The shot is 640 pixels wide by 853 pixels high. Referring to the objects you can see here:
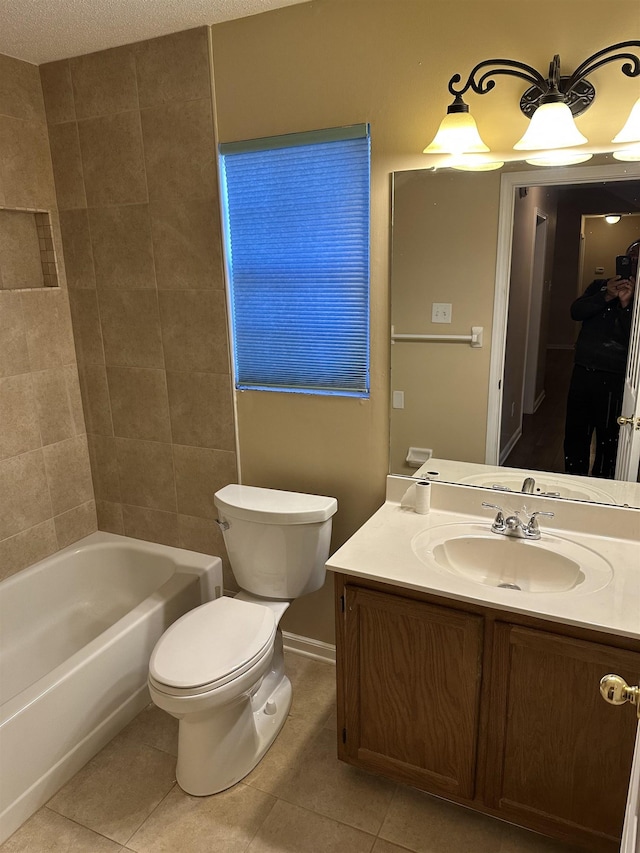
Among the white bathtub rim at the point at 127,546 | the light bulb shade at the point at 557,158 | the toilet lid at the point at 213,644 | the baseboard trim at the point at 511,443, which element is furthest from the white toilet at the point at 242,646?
the light bulb shade at the point at 557,158

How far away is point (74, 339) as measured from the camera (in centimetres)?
264

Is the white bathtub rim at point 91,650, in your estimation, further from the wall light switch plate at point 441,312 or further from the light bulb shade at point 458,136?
the light bulb shade at point 458,136

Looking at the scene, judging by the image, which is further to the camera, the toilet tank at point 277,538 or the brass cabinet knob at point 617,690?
the toilet tank at point 277,538

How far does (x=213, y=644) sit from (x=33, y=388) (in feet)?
4.52

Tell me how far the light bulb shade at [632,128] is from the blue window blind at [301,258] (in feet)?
2.46

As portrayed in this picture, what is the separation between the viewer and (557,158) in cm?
169

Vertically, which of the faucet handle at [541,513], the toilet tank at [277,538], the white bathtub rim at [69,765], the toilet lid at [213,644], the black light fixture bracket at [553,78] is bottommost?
the white bathtub rim at [69,765]

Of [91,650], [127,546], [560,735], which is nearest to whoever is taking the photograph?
[560,735]

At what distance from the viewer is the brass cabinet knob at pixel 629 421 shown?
1.75 meters

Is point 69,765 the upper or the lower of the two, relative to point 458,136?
lower

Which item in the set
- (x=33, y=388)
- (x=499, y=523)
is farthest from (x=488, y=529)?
(x=33, y=388)

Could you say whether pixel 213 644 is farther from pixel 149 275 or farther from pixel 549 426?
pixel 149 275

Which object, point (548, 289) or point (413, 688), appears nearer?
point (413, 688)

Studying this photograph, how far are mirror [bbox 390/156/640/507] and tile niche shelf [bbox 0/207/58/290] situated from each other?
1536 millimetres
